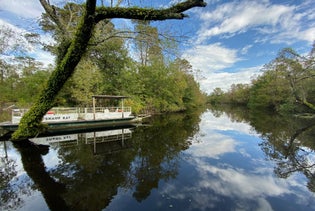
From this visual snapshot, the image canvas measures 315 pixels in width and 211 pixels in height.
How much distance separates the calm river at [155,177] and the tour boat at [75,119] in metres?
3.17

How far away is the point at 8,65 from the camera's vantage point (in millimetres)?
20156

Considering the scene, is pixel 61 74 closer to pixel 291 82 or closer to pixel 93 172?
pixel 93 172

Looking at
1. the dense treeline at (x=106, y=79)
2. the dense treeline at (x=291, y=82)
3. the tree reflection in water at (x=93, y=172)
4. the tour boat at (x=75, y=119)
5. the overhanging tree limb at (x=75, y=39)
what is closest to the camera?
the tree reflection in water at (x=93, y=172)

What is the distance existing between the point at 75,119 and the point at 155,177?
1017cm

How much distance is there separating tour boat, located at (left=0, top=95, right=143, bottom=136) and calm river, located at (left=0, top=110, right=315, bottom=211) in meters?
3.17

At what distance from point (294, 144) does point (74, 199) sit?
10.1 metres

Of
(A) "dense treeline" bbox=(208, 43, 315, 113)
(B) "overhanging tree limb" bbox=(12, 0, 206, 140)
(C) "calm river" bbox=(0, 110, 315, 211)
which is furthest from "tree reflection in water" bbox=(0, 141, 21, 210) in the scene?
(A) "dense treeline" bbox=(208, 43, 315, 113)

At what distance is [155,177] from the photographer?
15.1 feet

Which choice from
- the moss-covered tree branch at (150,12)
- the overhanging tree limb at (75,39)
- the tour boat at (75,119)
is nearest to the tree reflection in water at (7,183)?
the overhanging tree limb at (75,39)

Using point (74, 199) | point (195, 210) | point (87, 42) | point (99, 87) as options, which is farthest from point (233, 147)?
point (99, 87)

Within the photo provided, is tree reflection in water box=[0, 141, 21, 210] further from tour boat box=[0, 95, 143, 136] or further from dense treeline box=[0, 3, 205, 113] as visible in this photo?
dense treeline box=[0, 3, 205, 113]

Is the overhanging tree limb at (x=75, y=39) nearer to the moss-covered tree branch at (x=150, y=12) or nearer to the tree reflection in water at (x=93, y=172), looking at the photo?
the moss-covered tree branch at (x=150, y=12)

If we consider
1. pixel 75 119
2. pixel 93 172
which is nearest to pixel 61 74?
pixel 93 172

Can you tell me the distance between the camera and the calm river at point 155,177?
11.3ft
